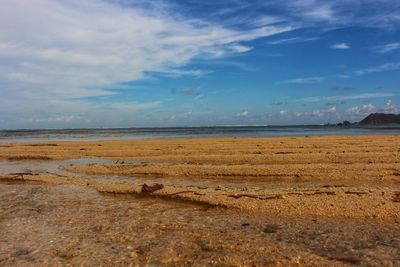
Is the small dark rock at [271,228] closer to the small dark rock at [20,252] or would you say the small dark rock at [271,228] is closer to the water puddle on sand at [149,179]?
the small dark rock at [20,252]

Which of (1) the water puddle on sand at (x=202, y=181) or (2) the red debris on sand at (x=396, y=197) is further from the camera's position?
(1) the water puddle on sand at (x=202, y=181)

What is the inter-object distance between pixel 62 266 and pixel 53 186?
916 cm

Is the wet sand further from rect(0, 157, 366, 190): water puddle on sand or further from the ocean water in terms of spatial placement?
the ocean water

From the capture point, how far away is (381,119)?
5551 inches

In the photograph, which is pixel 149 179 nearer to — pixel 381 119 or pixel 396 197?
pixel 396 197

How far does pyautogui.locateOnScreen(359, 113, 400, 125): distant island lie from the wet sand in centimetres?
13108

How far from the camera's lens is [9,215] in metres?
11.2

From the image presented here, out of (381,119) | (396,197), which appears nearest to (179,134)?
(396,197)

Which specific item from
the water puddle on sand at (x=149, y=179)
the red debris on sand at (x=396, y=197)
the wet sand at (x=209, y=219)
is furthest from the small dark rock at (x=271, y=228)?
the water puddle on sand at (x=149, y=179)

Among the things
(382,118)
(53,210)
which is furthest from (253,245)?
(382,118)

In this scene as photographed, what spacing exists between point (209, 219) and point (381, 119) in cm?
14475

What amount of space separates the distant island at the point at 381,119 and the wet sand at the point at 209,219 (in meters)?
131

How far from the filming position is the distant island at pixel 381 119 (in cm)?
13725

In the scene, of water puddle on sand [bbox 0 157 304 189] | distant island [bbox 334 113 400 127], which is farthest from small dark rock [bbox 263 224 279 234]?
distant island [bbox 334 113 400 127]
